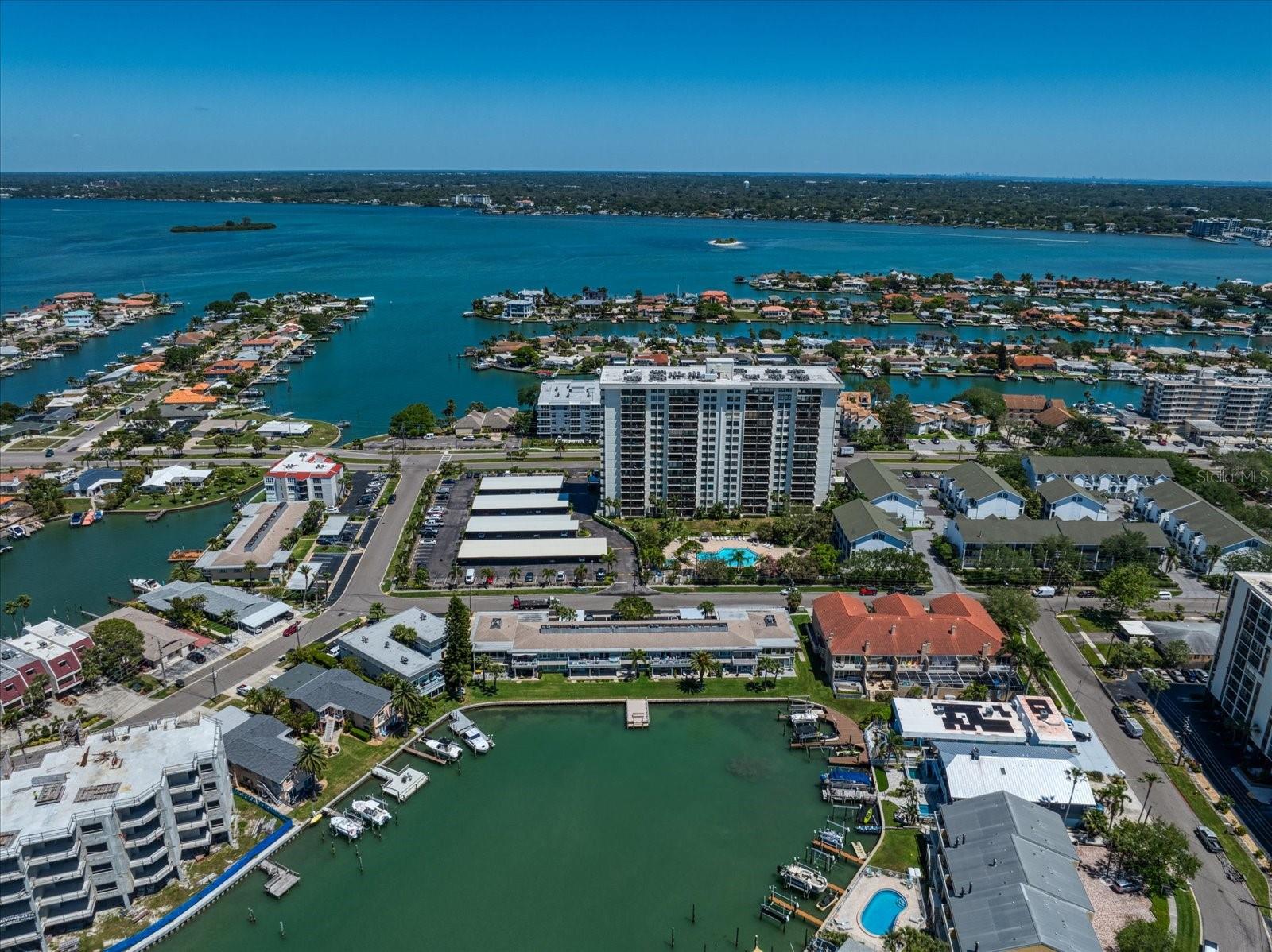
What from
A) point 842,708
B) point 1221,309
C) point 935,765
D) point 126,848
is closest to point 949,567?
point 842,708

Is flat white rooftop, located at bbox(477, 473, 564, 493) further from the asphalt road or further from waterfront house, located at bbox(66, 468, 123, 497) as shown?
the asphalt road

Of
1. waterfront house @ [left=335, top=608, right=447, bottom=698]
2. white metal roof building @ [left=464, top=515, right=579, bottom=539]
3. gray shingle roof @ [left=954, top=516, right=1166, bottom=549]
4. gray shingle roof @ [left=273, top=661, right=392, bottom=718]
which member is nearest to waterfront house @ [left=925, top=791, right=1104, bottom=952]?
waterfront house @ [left=335, top=608, right=447, bottom=698]

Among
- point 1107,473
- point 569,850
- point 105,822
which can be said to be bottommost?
point 569,850

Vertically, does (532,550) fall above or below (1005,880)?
below

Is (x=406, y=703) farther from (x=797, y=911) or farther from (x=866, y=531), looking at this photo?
(x=866, y=531)

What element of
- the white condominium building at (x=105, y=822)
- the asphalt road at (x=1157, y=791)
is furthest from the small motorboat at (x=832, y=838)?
the white condominium building at (x=105, y=822)

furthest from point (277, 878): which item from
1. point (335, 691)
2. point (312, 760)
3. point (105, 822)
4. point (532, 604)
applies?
point (532, 604)
